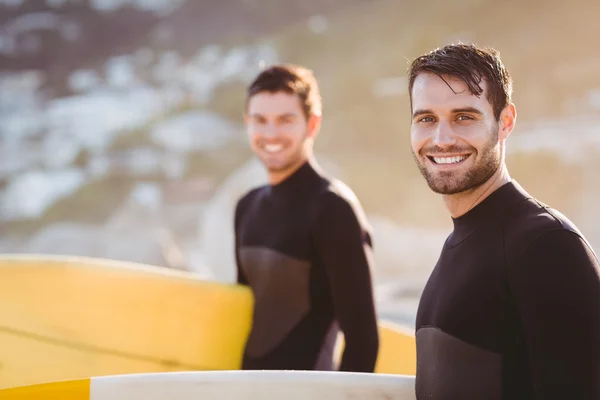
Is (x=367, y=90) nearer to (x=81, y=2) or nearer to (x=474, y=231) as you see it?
(x=81, y=2)

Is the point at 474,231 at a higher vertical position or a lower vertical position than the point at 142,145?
lower

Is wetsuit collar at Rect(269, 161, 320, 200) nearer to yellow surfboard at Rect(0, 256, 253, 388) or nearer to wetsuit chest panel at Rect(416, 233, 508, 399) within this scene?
yellow surfboard at Rect(0, 256, 253, 388)

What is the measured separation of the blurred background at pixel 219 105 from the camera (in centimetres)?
819

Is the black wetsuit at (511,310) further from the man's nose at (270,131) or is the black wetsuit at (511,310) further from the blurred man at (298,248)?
the man's nose at (270,131)

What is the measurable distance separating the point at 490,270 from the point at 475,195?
17 centimetres

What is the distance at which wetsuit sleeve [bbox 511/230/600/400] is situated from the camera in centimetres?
97

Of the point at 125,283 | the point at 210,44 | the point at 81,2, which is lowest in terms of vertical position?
the point at 125,283

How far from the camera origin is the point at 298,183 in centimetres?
196

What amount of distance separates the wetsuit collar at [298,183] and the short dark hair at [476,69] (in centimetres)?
77

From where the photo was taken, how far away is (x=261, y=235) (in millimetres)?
1979

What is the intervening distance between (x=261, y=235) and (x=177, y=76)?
950 centimetres

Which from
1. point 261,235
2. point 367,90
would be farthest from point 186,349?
point 367,90

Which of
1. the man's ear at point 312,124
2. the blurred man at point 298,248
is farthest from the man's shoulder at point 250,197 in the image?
the man's ear at point 312,124

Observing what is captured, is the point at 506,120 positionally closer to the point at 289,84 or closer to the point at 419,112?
the point at 419,112
